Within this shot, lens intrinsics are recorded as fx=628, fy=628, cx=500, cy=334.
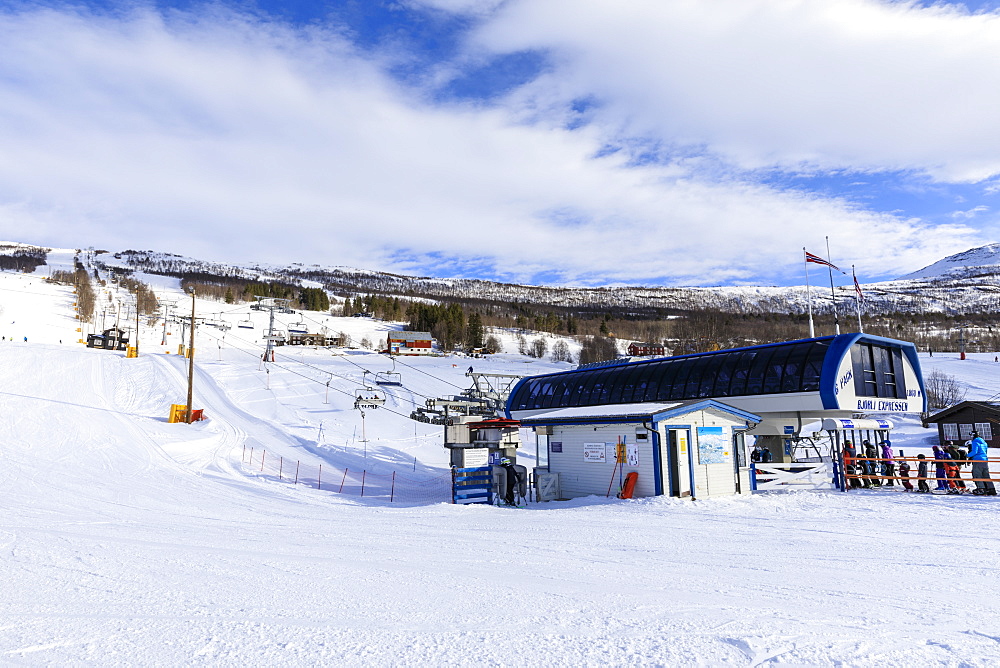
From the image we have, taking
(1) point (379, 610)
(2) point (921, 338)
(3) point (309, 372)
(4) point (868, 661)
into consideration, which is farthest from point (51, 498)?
(2) point (921, 338)

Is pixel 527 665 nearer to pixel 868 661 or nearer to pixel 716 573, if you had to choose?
pixel 868 661

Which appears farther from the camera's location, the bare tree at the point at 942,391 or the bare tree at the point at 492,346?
the bare tree at the point at 492,346

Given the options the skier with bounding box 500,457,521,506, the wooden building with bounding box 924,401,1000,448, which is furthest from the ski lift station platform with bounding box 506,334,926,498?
the wooden building with bounding box 924,401,1000,448

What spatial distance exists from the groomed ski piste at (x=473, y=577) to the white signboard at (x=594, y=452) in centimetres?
147

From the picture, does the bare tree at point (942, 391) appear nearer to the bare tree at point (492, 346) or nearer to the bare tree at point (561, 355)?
the bare tree at point (561, 355)

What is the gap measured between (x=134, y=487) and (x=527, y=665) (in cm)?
2005

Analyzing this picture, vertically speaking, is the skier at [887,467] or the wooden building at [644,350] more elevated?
the wooden building at [644,350]

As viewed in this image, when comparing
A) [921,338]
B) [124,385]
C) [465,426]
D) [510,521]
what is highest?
[921,338]

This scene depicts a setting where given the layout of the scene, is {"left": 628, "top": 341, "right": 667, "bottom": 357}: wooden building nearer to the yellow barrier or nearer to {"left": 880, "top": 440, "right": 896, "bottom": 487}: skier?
the yellow barrier

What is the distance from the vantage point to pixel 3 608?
7539mm

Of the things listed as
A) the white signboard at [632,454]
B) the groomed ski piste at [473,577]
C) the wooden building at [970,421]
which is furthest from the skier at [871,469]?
the wooden building at [970,421]

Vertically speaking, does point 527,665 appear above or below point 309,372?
below

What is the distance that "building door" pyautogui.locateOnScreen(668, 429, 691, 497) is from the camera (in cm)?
1897

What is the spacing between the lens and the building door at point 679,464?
1897 centimetres
